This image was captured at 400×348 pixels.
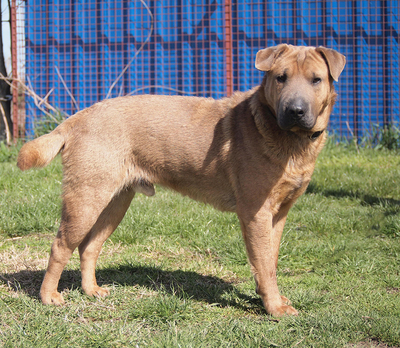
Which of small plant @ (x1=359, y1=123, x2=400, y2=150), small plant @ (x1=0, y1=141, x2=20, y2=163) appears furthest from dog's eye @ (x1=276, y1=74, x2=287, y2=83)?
small plant @ (x1=359, y1=123, x2=400, y2=150)

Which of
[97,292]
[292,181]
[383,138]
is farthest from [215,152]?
[383,138]

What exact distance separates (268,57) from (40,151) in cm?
178

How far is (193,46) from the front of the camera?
9391 mm

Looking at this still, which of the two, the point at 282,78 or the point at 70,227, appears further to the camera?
the point at 70,227

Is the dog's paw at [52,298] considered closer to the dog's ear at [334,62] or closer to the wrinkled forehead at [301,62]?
the wrinkled forehead at [301,62]

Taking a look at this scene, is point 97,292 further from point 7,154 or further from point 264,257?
point 7,154

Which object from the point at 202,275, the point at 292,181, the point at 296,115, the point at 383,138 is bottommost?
the point at 202,275

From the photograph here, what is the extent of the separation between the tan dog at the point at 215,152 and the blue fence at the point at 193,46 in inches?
226

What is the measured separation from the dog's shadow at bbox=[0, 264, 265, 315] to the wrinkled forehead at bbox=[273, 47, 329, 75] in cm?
168

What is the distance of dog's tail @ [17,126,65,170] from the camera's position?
10.8ft

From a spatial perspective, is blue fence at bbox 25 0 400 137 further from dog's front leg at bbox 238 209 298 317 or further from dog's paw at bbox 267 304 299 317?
dog's paw at bbox 267 304 299 317

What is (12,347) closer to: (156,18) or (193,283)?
(193,283)

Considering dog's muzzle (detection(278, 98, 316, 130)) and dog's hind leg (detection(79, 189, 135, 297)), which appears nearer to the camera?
dog's muzzle (detection(278, 98, 316, 130))

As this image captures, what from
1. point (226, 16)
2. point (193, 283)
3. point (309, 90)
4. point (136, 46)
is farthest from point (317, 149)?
point (136, 46)
